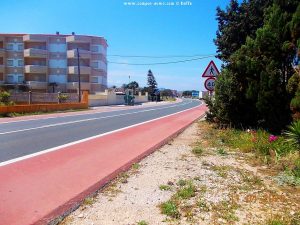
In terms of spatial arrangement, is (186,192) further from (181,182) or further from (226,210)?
(226,210)

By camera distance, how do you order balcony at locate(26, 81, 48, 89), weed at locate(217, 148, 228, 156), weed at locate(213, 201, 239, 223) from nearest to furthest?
weed at locate(213, 201, 239, 223) → weed at locate(217, 148, 228, 156) → balcony at locate(26, 81, 48, 89)

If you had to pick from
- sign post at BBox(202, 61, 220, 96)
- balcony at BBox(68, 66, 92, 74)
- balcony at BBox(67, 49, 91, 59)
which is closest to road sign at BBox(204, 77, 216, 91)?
sign post at BBox(202, 61, 220, 96)

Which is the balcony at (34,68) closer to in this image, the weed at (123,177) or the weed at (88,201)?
the weed at (123,177)

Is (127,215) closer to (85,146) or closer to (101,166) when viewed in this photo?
(101,166)

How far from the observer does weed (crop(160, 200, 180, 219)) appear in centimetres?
521

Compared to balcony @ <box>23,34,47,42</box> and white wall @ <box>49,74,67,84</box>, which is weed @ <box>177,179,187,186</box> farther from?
balcony @ <box>23,34,47,42</box>

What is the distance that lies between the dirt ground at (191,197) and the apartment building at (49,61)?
6416 centimetres

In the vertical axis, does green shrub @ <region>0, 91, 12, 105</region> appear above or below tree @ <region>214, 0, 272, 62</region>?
below

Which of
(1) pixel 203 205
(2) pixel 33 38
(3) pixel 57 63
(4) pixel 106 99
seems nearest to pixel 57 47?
(3) pixel 57 63

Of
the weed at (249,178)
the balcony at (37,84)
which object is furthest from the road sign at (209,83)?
the balcony at (37,84)

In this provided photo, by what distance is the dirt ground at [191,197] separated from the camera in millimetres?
5125

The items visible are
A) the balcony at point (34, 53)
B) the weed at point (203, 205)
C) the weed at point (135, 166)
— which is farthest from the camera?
the balcony at point (34, 53)

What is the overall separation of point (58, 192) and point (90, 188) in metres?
0.54

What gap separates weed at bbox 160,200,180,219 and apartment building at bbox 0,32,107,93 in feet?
218
